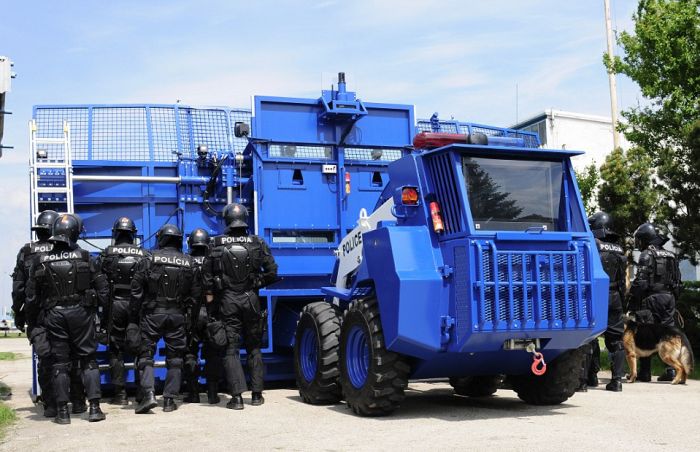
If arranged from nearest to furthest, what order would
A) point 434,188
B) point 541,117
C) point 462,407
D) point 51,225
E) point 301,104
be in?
point 434,188
point 462,407
point 51,225
point 301,104
point 541,117

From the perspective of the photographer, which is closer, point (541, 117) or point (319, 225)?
point (319, 225)

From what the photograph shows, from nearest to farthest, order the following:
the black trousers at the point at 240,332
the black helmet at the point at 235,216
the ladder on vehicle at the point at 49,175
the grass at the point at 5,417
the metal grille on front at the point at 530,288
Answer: the metal grille on front at the point at 530,288, the grass at the point at 5,417, the black trousers at the point at 240,332, the black helmet at the point at 235,216, the ladder on vehicle at the point at 49,175

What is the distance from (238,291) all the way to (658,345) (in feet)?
19.9

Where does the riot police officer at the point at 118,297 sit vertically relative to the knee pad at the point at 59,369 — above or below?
above

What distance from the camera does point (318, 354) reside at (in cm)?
957

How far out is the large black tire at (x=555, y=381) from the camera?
883cm

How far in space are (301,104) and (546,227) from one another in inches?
182

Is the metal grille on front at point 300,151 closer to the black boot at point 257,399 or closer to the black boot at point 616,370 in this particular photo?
the black boot at point 257,399

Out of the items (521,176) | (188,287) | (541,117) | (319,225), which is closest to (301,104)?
(319,225)

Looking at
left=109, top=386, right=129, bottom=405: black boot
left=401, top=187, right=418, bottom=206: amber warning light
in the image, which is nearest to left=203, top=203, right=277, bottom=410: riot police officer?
left=109, top=386, right=129, bottom=405: black boot

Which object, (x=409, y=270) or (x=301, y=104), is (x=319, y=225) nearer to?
(x=301, y=104)

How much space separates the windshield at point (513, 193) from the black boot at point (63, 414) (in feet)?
15.4

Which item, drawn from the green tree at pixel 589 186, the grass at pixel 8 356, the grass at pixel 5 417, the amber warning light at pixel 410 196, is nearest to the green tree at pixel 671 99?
the green tree at pixel 589 186

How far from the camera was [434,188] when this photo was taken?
28.4ft
